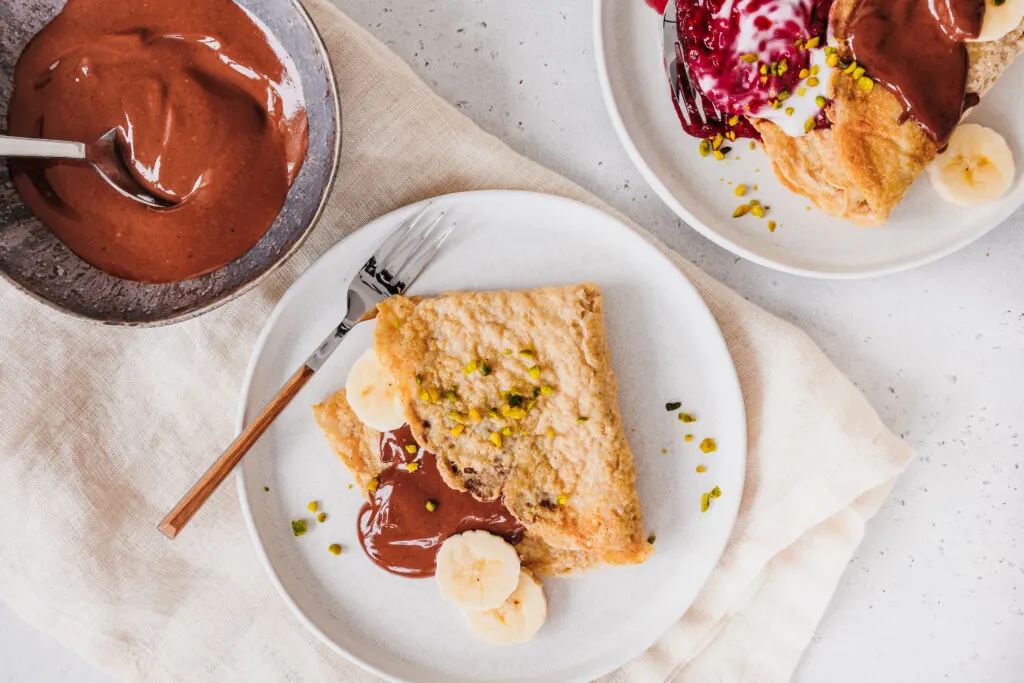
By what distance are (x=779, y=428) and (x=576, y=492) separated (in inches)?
33.1

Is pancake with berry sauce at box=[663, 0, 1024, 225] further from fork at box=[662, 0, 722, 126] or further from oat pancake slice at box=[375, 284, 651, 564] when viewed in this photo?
oat pancake slice at box=[375, 284, 651, 564]

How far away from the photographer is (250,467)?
3.08 meters

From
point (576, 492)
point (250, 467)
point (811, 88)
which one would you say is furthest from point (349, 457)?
point (811, 88)

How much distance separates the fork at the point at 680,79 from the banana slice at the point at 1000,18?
2.99 feet

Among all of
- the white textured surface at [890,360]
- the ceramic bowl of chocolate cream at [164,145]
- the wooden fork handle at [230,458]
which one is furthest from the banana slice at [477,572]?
the white textured surface at [890,360]

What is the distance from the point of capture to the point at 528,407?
2938 millimetres

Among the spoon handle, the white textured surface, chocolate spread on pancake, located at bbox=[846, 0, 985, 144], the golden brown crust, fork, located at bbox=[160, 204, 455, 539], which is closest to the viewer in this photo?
the spoon handle

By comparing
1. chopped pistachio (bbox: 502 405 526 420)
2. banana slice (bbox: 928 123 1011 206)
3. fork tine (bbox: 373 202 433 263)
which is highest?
fork tine (bbox: 373 202 433 263)

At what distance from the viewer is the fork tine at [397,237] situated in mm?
2990

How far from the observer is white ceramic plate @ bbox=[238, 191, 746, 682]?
10.0 ft

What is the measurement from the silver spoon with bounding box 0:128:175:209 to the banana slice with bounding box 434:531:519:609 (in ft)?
Answer: 5.05

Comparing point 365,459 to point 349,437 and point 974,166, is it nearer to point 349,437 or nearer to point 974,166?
point 349,437

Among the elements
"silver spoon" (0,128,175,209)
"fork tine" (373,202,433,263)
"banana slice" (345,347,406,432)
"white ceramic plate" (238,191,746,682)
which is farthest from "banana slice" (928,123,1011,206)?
"silver spoon" (0,128,175,209)

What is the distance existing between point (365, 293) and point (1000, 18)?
7.86 ft
